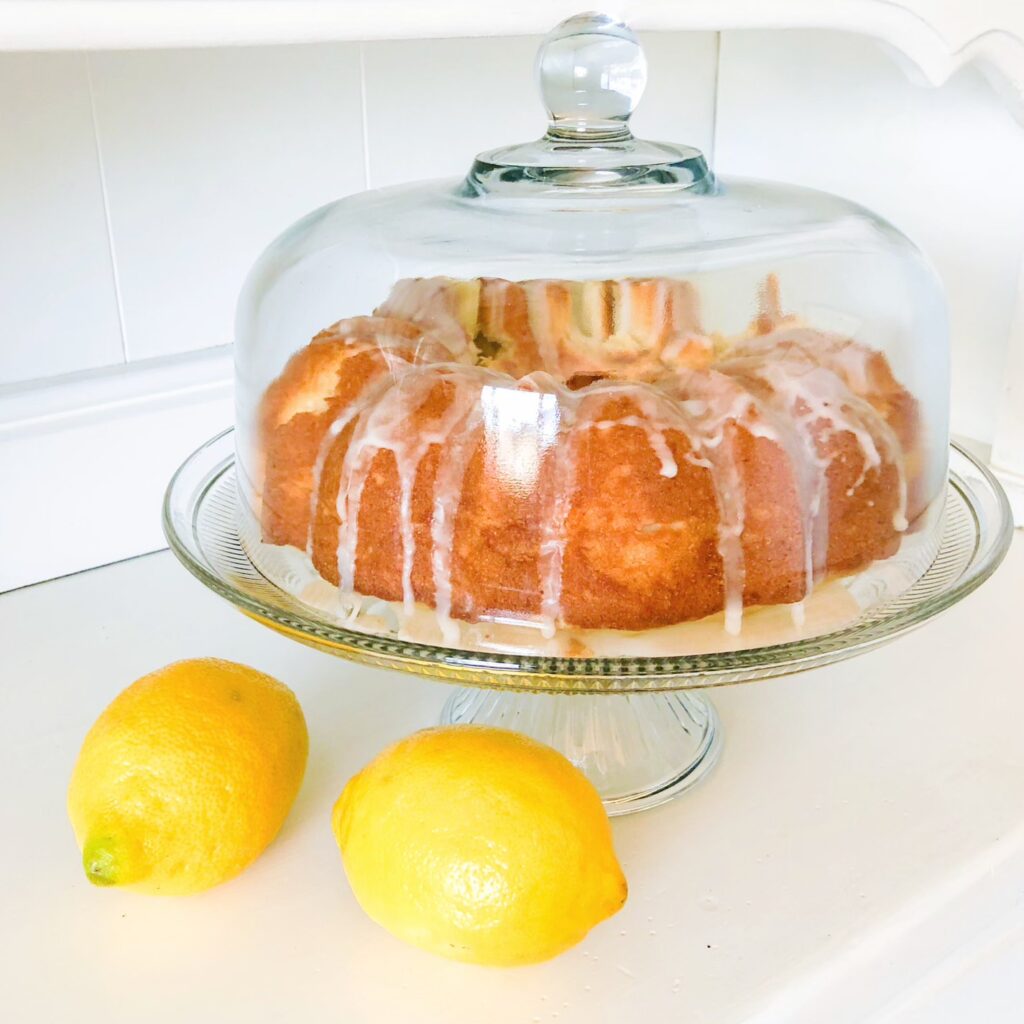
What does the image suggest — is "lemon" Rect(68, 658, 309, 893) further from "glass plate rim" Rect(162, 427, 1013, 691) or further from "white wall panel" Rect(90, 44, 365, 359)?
"white wall panel" Rect(90, 44, 365, 359)

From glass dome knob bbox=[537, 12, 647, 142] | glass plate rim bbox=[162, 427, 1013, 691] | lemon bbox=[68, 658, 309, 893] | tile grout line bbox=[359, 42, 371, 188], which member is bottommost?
lemon bbox=[68, 658, 309, 893]

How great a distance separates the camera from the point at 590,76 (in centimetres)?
59

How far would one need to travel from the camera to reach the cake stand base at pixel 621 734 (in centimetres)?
63

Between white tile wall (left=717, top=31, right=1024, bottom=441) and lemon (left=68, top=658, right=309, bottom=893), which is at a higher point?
white tile wall (left=717, top=31, right=1024, bottom=441)

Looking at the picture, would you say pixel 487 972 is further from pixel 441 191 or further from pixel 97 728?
pixel 441 191

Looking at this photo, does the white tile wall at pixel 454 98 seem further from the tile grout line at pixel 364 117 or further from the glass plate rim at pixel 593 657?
the glass plate rim at pixel 593 657

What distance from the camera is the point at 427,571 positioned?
0.54 meters

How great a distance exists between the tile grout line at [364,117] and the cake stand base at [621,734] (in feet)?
1.68

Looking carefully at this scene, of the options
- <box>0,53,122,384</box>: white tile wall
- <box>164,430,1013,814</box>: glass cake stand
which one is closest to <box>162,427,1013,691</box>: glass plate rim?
<box>164,430,1013,814</box>: glass cake stand

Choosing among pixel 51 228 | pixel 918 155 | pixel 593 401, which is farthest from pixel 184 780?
pixel 918 155

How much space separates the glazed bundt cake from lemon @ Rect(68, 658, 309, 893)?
3.1 inches

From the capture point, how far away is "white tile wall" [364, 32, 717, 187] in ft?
3.23

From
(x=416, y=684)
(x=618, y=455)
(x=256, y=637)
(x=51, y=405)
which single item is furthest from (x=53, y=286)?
(x=618, y=455)

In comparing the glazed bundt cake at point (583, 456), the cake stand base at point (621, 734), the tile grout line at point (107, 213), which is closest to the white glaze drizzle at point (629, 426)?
the glazed bundt cake at point (583, 456)
